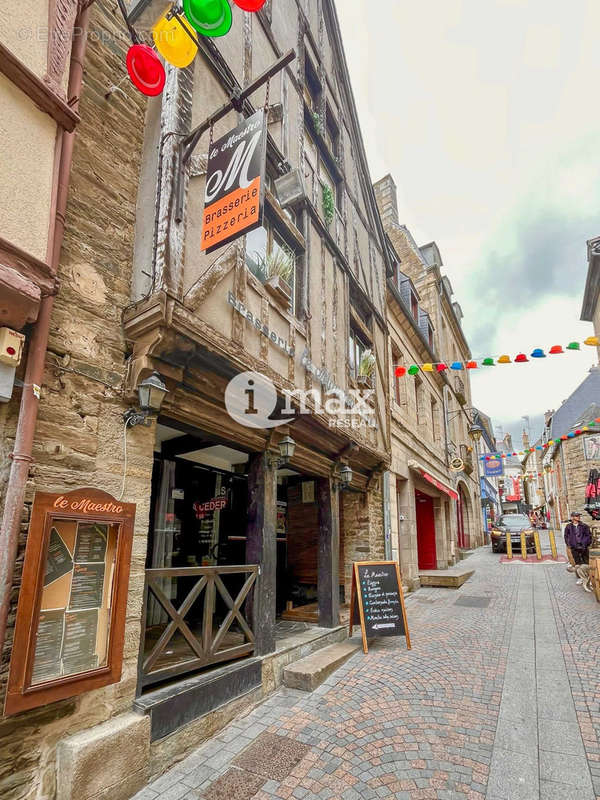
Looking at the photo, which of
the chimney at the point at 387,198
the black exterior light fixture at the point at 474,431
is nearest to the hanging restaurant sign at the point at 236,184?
the chimney at the point at 387,198

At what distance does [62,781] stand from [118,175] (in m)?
4.27

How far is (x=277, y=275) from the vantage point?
16.8 ft

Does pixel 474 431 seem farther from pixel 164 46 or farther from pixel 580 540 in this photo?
pixel 164 46

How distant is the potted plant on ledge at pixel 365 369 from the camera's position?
7.79 metres

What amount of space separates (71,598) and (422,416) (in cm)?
1101

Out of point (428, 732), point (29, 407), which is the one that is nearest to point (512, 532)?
point (428, 732)

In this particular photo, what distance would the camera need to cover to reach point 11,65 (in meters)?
2.59

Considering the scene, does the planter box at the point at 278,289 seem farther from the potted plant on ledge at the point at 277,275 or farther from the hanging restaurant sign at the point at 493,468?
the hanging restaurant sign at the point at 493,468

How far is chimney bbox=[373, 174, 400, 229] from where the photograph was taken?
50.9 feet

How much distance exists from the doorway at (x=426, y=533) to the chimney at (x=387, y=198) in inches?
382

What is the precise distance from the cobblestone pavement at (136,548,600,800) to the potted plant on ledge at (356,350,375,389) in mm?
4115

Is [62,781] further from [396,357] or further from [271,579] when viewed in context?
[396,357]

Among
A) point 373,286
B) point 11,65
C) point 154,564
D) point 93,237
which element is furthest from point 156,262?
point 373,286

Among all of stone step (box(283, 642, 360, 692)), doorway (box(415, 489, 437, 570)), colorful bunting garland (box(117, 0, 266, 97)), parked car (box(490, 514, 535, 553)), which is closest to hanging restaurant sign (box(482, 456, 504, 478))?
parked car (box(490, 514, 535, 553))
